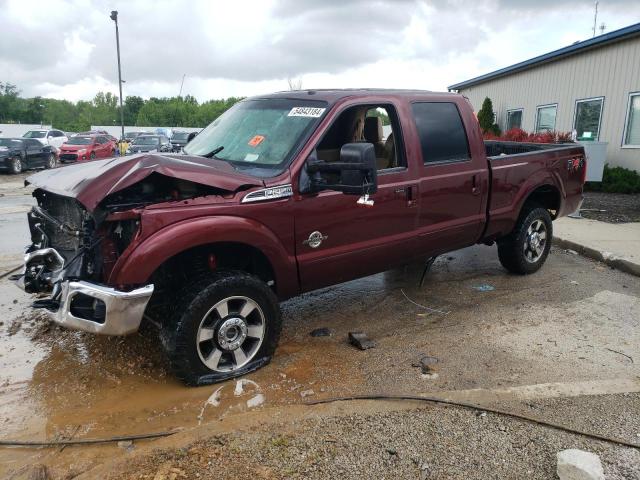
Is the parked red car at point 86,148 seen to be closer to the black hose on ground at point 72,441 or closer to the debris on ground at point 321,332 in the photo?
the debris on ground at point 321,332

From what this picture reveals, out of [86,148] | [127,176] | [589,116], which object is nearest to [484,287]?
[127,176]

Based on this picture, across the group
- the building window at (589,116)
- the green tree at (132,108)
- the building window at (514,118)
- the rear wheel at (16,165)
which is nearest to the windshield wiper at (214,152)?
the building window at (589,116)

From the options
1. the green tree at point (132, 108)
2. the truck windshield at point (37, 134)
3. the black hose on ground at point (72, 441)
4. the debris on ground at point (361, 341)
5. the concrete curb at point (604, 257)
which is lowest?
the black hose on ground at point (72, 441)

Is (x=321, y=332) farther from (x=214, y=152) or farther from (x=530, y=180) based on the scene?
(x=530, y=180)

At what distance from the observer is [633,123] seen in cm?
1265

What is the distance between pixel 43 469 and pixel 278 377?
1539 millimetres

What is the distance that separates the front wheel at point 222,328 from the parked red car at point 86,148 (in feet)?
76.0

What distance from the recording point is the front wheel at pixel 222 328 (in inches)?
130

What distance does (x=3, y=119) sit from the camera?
294 feet

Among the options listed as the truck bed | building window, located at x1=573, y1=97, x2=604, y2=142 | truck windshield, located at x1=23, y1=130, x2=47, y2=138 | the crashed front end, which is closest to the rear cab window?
the truck bed

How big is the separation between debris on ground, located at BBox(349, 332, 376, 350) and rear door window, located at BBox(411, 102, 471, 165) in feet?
5.38

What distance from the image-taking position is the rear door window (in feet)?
15.1

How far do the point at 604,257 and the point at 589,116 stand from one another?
933 cm

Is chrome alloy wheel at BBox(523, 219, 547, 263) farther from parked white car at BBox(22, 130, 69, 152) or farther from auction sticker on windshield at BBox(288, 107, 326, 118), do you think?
parked white car at BBox(22, 130, 69, 152)
